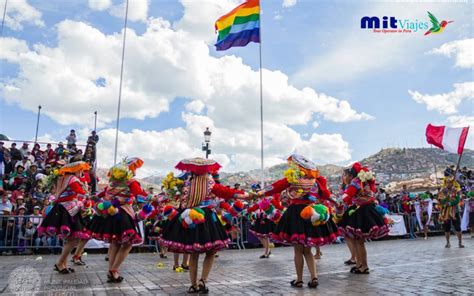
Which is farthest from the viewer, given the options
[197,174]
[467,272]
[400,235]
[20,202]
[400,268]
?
[400,235]

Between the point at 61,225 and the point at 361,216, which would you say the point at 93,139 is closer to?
the point at 61,225

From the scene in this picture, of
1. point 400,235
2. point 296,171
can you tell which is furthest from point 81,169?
point 400,235

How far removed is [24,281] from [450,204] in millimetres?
13649

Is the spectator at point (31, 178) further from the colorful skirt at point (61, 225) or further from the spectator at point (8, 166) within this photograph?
the colorful skirt at point (61, 225)

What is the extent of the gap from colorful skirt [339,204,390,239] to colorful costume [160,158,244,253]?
2.99 metres

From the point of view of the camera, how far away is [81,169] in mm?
8672

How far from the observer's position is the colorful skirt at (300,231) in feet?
21.3

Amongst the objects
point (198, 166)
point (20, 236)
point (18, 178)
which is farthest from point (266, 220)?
point (18, 178)

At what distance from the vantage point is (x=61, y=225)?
8258 millimetres

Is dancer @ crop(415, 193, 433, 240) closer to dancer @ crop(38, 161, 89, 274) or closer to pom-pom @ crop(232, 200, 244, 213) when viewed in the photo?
pom-pom @ crop(232, 200, 244, 213)

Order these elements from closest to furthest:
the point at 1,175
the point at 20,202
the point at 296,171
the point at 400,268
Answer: the point at 296,171 < the point at 400,268 < the point at 20,202 < the point at 1,175

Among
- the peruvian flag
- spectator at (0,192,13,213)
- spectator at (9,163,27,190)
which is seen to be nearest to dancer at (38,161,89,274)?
spectator at (0,192,13,213)

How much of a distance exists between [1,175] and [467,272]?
54.9 ft

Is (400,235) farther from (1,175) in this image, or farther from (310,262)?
(1,175)
